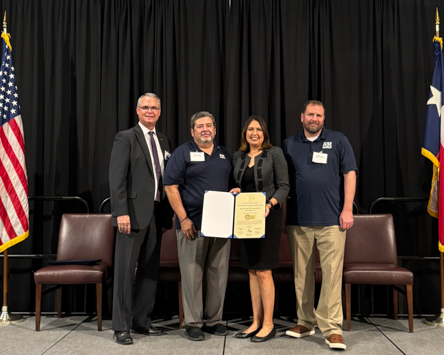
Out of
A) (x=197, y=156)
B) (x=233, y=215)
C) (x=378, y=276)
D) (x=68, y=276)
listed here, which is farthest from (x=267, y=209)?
(x=68, y=276)

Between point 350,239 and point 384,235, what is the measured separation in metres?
0.32

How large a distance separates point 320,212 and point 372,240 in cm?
115

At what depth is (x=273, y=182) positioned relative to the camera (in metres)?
3.36

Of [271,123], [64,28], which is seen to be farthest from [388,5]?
[64,28]

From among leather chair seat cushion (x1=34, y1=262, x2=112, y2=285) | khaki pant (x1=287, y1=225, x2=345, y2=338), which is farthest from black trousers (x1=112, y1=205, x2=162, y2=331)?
khaki pant (x1=287, y1=225, x2=345, y2=338)

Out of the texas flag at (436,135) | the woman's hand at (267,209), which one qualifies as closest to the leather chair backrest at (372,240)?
the texas flag at (436,135)

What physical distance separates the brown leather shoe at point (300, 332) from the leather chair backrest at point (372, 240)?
0.94m

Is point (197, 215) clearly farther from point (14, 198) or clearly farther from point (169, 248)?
point (14, 198)

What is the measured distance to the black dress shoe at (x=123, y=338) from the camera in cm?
329

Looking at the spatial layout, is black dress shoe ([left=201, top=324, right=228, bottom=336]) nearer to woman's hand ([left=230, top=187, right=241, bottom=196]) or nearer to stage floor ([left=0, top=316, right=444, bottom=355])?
stage floor ([left=0, top=316, right=444, bottom=355])

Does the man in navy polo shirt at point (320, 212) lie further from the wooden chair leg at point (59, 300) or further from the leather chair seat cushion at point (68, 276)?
the wooden chair leg at point (59, 300)

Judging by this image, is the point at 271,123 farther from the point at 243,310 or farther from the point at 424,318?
the point at 424,318

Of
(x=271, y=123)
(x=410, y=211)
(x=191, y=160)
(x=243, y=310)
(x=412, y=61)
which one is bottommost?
(x=243, y=310)

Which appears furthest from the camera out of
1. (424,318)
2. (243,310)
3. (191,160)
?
(243,310)
